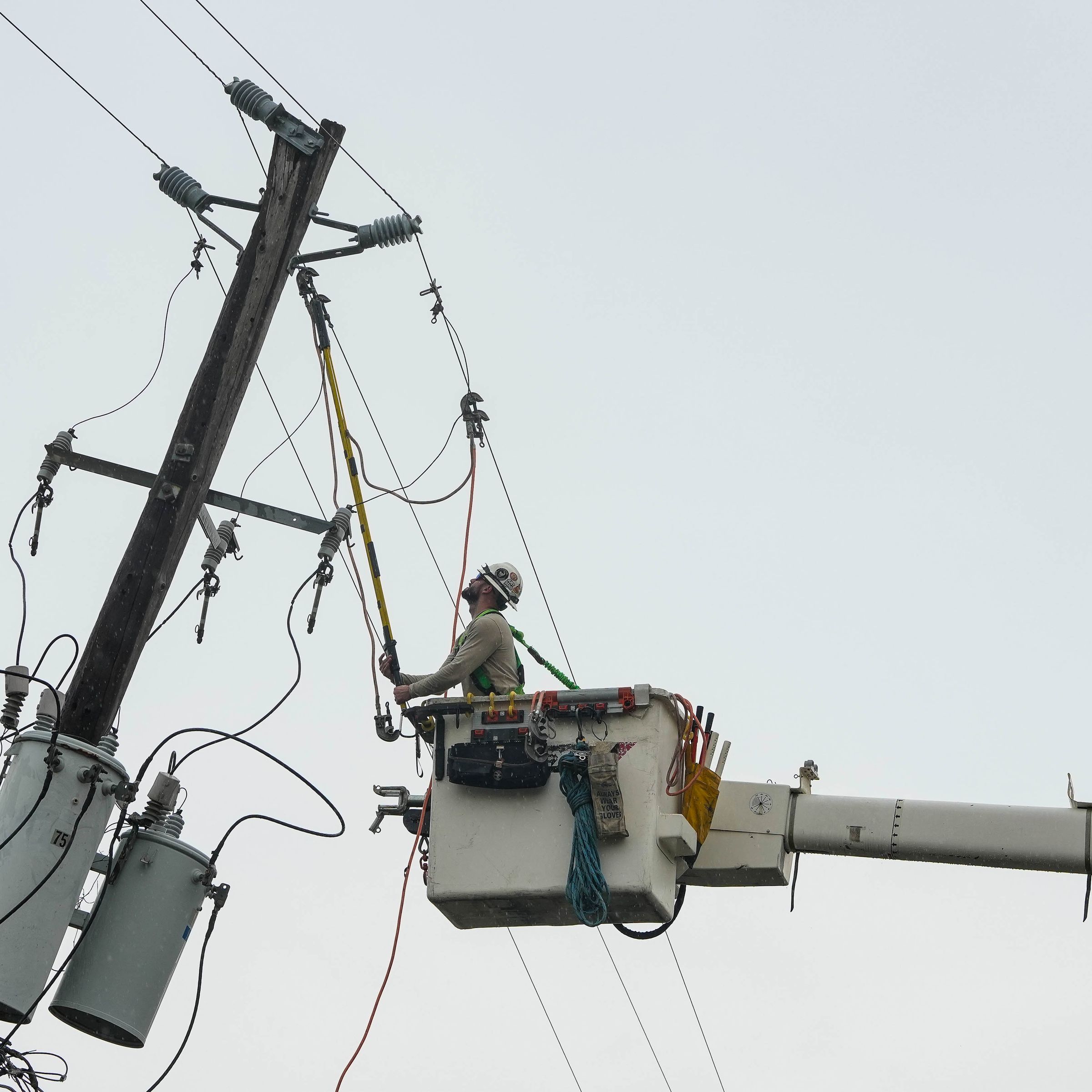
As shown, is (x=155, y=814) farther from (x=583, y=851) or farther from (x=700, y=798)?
(x=700, y=798)

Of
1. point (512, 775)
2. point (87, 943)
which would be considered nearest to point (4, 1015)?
point (87, 943)

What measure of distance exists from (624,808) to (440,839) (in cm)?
99

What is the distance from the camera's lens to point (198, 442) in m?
8.78

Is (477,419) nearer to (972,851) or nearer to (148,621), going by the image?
(148,621)

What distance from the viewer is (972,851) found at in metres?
8.60

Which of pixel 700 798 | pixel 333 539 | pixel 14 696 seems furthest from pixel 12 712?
pixel 700 798

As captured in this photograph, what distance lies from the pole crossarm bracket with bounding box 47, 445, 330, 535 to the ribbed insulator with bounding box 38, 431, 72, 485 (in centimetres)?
1

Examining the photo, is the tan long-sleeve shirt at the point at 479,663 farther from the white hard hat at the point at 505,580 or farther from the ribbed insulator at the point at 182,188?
the ribbed insulator at the point at 182,188

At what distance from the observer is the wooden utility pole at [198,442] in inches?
326

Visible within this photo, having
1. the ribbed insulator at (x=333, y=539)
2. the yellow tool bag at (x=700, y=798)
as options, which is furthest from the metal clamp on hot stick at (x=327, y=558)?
the yellow tool bag at (x=700, y=798)

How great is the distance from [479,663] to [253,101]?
3.21 meters

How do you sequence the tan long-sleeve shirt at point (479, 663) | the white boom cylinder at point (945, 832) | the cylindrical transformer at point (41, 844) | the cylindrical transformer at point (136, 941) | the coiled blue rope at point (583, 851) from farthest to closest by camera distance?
the tan long-sleeve shirt at point (479, 663) < the white boom cylinder at point (945, 832) < the coiled blue rope at point (583, 851) < the cylindrical transformer at point (136, 941) < the cylindrical transformer at point (41, 844)

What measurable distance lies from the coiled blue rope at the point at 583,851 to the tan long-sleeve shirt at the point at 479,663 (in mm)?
842

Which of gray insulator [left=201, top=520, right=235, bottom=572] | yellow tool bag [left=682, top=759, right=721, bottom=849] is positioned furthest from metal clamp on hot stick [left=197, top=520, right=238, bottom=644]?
yellow tool bag [left=682, top=759, right=721, bottom=849]
